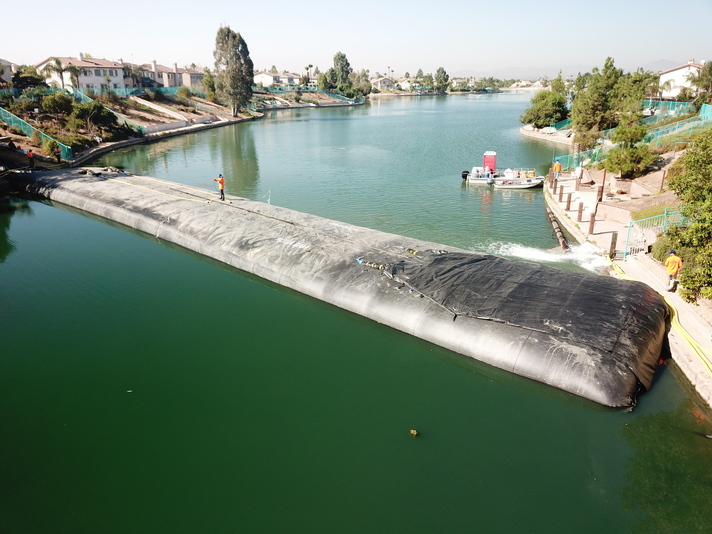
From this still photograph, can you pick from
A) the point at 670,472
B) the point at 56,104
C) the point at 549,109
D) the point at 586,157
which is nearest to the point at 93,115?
the point at 56,104

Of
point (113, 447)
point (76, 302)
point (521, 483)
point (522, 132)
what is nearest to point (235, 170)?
point (76, 302)

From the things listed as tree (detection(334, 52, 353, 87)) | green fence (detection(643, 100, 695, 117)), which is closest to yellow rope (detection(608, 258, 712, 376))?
green fence (detection(643, 100, 695, 117))

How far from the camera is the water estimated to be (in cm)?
916

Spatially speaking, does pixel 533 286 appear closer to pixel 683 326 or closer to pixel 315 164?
pixel 683 326

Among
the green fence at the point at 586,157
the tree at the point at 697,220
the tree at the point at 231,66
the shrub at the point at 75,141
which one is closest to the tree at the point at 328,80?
the tree at the point at 231,66

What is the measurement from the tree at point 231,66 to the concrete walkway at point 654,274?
228ft

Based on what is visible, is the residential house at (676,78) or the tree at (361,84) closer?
the residential house at (676,78)

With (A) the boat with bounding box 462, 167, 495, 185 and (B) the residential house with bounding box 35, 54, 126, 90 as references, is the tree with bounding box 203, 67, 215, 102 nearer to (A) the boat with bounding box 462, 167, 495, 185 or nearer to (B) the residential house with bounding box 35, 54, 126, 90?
(B) the residential house with bounding box 35, 54, 126, 90

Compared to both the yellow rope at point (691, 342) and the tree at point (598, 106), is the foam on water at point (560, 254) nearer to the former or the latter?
the yellow rope at point (691, 342)

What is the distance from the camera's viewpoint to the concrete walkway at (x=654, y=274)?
1233 cm

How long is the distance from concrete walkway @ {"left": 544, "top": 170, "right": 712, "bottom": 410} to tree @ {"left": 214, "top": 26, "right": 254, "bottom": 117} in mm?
69513

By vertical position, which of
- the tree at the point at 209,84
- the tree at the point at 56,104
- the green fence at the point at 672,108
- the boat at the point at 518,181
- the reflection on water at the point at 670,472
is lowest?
the reflection on water at the point at 670,472

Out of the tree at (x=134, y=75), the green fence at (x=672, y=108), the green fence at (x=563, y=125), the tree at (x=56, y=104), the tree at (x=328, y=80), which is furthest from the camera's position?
the tree at (x=328, y=80)

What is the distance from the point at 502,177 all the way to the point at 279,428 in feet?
96.2
